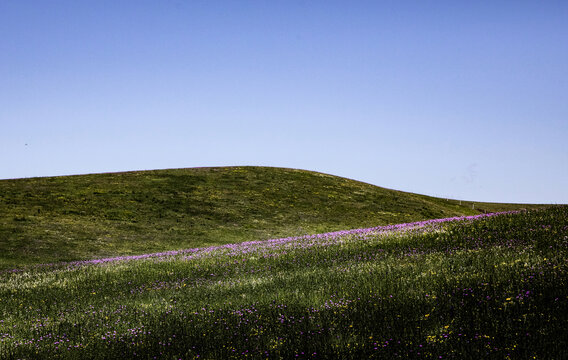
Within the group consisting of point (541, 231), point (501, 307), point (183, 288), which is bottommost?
point (183, 288)

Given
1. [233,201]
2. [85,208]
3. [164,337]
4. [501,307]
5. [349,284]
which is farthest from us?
[233,201]

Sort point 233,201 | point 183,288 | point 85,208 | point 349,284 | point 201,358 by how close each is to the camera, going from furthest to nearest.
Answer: point 233,201 < point 85,208 < point 183,288 < point 349,284 < point 201,358

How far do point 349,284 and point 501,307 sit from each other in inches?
139

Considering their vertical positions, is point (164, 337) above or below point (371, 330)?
below

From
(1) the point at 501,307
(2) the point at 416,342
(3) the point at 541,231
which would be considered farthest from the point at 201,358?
(3) the point at 541,231

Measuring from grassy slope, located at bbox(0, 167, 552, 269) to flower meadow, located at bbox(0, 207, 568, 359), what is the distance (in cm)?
1839

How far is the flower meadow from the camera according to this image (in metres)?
5.87

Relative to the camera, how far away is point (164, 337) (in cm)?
727

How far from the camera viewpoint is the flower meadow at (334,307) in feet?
19.3

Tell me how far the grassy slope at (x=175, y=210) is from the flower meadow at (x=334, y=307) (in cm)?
1839

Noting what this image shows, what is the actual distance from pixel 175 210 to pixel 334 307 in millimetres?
38717

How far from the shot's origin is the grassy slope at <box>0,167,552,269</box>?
31.7 m

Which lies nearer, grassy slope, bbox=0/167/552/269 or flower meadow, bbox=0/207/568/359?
flower meadow, bbox=0/207/568/359

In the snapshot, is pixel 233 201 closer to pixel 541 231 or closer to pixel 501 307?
pixel 541 231
